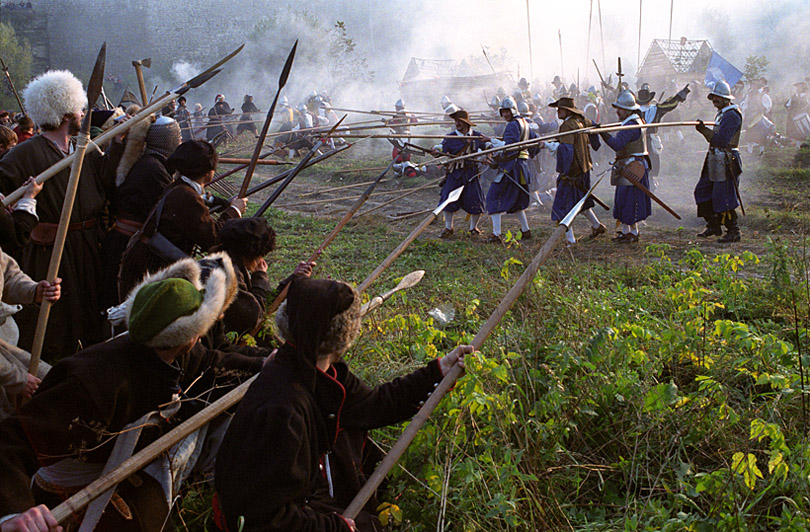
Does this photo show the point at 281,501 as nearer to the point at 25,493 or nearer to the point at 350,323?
the point at 350,323

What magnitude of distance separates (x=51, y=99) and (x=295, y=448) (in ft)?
8.63

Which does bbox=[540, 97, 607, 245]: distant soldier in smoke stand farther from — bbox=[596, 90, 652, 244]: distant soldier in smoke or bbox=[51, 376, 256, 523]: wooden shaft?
bbox=[51, 376, 256, 523]: wooden shaft

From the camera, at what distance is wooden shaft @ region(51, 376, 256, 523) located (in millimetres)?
1751

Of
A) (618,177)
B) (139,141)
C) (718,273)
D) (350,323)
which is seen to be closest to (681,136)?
(618,177)

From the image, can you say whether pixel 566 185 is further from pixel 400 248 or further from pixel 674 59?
pixel 674 59

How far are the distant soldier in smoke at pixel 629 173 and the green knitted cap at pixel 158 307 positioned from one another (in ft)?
23.5

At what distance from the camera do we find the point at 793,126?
1633 centimetres

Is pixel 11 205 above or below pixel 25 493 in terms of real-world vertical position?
above

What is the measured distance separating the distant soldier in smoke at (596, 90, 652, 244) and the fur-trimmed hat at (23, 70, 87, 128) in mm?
6505

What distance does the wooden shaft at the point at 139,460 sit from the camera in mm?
1751

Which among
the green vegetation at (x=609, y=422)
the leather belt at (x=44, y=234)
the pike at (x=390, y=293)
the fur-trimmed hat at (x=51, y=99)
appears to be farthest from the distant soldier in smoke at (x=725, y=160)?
the leather belt at (x=44, y=234)

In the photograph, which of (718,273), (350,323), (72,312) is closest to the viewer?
(350,323)

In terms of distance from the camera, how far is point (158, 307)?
6.38 ft

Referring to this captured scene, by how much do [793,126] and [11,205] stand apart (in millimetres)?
17927
